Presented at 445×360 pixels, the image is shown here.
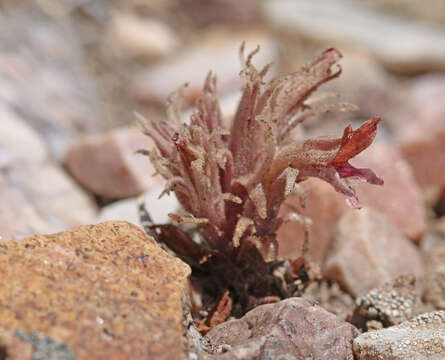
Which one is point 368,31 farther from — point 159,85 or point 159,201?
point 159,201

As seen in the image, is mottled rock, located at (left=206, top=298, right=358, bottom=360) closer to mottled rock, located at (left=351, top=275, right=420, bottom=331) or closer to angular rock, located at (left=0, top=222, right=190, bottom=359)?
angular rock, located at (left=0, top=222, right=190, bottom=359)

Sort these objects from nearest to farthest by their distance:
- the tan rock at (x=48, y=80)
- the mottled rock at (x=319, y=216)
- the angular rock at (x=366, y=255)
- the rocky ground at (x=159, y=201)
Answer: the rocky ground at (x=159, y=201) → the angular rock at (x=366, y=255) → the mottled rock at (x=319, y=216) → the tan rock at (x=48, y=80)

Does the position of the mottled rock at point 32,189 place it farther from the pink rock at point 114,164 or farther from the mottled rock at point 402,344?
the mottled rock at point 402,344

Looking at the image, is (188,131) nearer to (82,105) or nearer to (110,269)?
(110,269)

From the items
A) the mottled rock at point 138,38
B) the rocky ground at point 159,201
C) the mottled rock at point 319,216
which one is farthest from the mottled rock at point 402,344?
the mottled rock at point 138,38

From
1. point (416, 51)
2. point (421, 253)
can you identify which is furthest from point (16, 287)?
point (416, 51)

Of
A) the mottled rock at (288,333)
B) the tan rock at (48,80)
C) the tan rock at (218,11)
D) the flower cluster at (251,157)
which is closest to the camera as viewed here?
the mottled rock at (288,333)
